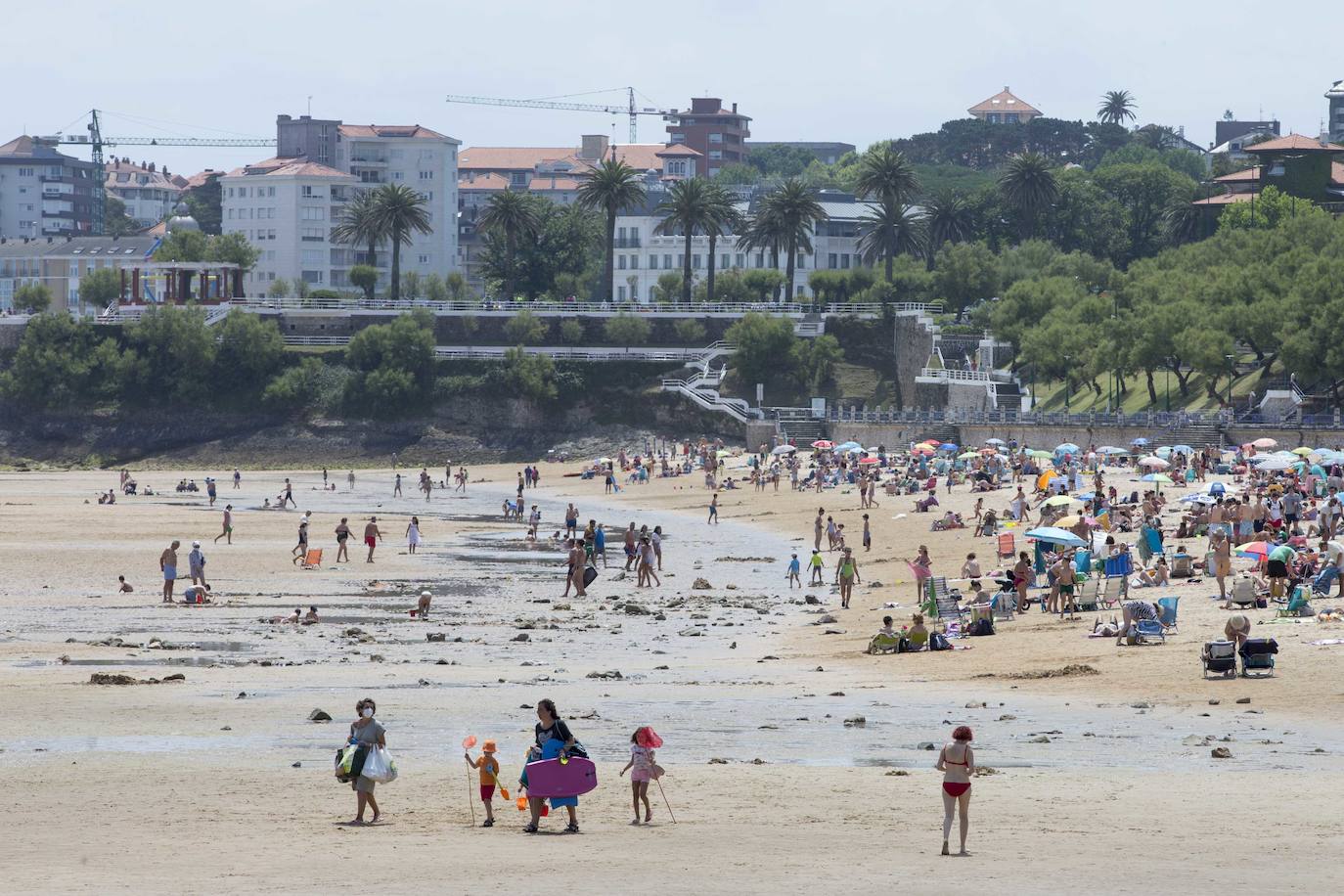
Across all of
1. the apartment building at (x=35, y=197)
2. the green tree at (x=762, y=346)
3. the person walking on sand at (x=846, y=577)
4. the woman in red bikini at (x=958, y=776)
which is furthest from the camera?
the apartment building at (x=35, y=197)

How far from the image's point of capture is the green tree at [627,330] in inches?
3334

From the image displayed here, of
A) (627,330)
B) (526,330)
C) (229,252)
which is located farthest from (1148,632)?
(229,252)

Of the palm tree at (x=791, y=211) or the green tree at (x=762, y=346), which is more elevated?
the palm tree at (x=791, y=211)

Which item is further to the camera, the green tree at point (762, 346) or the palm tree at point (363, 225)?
the palm tree at point (363, 225)

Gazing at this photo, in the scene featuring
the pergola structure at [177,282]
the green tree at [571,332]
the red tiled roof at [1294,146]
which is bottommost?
the green tree at [571,332]

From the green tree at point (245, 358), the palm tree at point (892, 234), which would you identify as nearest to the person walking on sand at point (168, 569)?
the green tree at point (245, 358)

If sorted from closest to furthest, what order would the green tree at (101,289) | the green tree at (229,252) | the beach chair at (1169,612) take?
the beach chair at (1169,612) → the green tree at (229,252) → the green tree at (101,289)

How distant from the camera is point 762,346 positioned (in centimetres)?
8000

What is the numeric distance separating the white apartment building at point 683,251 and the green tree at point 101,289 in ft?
97.6

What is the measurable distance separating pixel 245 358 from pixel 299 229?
1642 inches

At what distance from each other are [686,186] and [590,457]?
61.2 ft

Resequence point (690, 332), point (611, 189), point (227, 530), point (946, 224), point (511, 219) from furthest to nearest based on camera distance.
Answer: point (946, 224) < point (511, 219) < point (611, 189) < point (690, 332) < point (227, 530)

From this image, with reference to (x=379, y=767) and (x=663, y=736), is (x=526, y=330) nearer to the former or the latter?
(x=663, y=736)

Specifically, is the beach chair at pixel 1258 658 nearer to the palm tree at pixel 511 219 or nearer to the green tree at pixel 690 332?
the green tree at pixel 690 332
